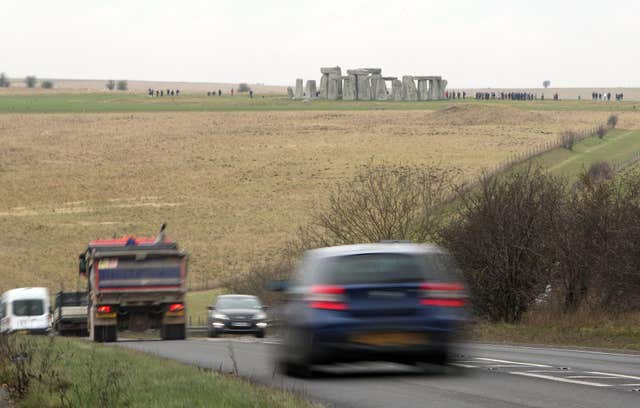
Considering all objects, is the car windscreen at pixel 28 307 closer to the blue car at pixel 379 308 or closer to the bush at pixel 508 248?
the bush at pixel 508 248

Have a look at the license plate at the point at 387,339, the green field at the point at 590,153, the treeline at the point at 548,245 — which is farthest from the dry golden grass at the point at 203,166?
the license plate at the point at 387,339

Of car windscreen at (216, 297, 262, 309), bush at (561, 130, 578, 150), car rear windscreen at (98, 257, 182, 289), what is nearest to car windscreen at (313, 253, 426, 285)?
car rear windscreen at (98, 257, 182, 289)

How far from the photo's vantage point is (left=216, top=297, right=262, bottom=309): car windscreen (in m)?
39.5

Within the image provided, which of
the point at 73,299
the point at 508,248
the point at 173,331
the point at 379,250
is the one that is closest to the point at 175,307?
the point at 173,331

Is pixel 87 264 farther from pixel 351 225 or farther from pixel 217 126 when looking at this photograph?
pixel 217 126

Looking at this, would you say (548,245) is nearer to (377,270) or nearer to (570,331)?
(570,331)

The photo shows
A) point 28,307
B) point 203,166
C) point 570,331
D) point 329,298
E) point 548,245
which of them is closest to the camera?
point 329,298

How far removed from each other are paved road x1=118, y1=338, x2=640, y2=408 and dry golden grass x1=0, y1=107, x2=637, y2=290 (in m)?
51.1

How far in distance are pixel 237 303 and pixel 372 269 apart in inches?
934

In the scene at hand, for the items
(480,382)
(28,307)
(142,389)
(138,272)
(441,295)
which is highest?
(441,295)

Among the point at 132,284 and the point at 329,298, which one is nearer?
Answer: the point at 329,298

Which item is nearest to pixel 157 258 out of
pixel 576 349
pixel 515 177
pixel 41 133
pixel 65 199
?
pixel 576 349

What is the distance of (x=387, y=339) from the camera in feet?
52.6

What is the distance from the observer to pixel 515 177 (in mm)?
44188
